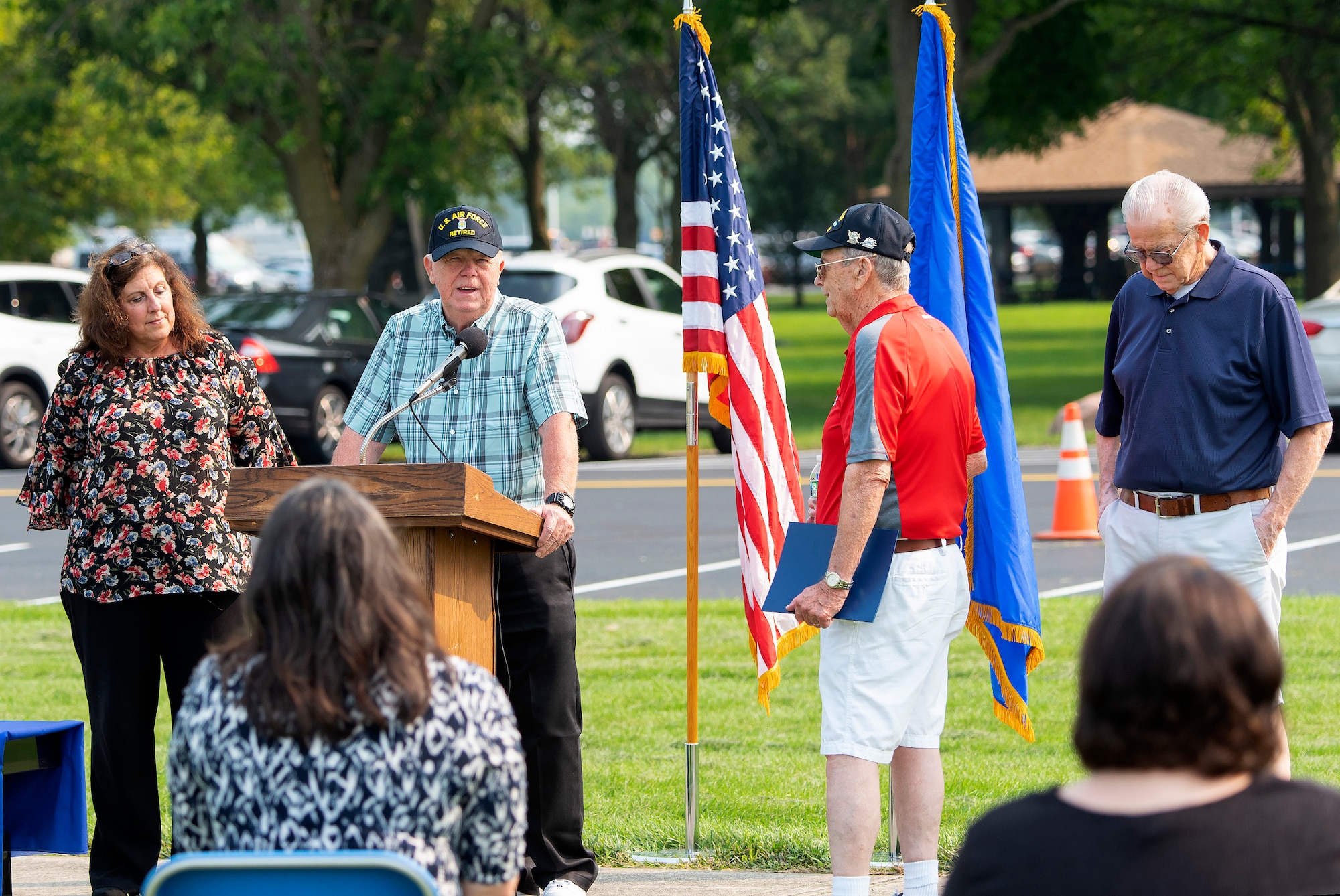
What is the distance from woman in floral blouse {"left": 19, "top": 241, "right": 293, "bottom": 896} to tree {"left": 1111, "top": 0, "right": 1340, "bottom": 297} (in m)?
22.1

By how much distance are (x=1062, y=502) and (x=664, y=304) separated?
21.3 feet

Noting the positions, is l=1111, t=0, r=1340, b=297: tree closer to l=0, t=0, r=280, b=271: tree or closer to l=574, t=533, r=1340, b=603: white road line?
l=574, t=533, r=1340, b=603: white road line

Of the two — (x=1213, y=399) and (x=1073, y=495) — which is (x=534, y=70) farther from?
(x=1213, y=399)

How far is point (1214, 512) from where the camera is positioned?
15.5ft

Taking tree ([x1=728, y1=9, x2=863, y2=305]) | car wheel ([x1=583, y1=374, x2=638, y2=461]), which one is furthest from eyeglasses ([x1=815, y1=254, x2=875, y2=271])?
tree ([x1=728, y1=9, x2=863, y2=305])

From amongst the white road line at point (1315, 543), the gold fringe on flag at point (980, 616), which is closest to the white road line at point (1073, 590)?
the white road line at point (1315, 543)

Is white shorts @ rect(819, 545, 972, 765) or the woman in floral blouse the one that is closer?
white shorts @ rect(819, 545, 972, 765)

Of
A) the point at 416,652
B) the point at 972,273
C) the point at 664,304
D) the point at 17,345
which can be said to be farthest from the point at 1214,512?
the point at 17,345

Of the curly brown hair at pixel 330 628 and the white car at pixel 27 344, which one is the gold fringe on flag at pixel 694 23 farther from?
the white car at pixel 27 344

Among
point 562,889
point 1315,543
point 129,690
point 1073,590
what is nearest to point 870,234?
point 562,889

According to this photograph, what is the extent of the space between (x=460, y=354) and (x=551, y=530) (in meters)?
0.54

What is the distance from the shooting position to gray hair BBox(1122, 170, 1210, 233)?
15.2 feet

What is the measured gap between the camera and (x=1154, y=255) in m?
4.67

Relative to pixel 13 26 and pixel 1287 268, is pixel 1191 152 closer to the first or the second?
pixel 1287 268
